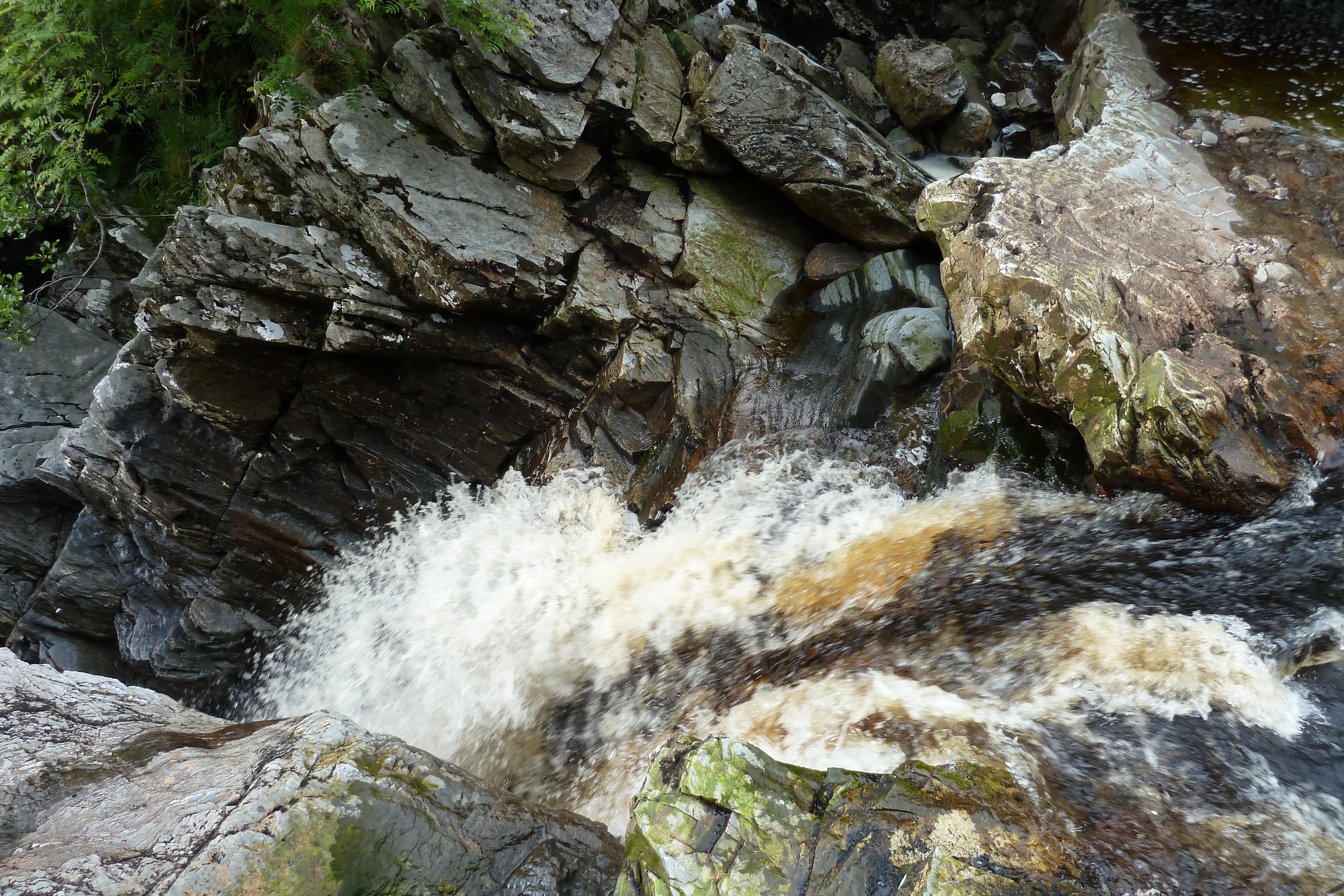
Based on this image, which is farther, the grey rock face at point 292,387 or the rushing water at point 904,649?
the grey rock face at point 292,387

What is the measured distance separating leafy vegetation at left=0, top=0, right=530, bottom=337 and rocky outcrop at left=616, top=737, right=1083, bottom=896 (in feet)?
A: 25.2

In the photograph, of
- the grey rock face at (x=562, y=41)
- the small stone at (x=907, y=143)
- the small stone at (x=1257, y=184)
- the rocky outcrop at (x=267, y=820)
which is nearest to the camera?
the rocky outcrop at (x=267, y=820)

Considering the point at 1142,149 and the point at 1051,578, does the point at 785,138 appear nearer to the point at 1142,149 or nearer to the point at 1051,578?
the point at 1142,149

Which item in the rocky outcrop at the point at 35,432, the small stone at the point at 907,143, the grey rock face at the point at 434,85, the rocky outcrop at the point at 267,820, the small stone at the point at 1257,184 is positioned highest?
the small stone at the point at 907,143

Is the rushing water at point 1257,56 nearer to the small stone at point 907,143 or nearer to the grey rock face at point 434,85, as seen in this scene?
the small stone at point 907,143

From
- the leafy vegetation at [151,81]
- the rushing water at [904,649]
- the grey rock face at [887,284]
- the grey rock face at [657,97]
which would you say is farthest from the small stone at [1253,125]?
the leafy vegetation at [151,81]

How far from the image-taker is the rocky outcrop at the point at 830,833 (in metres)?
3.16

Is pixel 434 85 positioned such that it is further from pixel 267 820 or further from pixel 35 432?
pixel 35 432

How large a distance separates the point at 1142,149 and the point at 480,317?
7304mm

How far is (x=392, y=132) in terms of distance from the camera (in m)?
8.47

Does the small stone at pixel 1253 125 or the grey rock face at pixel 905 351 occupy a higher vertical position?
the small stone at pixel 1253 125

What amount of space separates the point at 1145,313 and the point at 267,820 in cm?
673

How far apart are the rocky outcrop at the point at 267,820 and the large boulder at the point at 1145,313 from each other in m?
4.77

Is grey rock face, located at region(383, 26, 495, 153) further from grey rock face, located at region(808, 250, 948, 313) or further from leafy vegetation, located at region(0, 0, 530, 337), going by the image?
grey rock face, located at region(808, 250, 948, 313)
